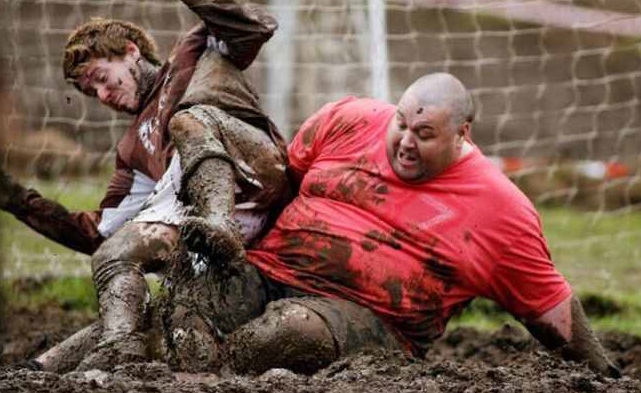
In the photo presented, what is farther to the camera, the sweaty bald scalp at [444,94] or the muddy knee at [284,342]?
Answer: the sweaty bald scalp at [444,94]

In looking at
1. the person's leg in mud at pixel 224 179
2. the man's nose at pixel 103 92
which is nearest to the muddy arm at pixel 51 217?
the man's nose at pixel 103 92

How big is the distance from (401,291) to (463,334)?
2.44m

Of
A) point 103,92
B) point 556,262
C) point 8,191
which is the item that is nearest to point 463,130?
point 103,92

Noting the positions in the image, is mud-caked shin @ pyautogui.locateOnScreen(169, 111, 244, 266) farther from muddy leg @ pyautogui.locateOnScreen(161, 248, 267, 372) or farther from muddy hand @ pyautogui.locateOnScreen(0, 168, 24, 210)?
muddy hand @ pyautogui.locateOnScreen(0, 168, 24, 210)

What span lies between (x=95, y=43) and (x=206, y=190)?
1.12 m

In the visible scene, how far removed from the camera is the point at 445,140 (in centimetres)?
745

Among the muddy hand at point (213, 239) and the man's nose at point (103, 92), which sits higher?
the man's nose at point (103, 92)

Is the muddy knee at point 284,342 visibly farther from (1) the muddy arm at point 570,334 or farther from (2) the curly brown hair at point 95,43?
(2) the curly brown hair at point 95,43

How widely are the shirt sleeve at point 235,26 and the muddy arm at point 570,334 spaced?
4.91ft

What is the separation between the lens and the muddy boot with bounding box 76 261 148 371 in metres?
7.09

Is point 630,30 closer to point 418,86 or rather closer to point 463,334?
point 463,334

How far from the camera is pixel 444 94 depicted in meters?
7.45

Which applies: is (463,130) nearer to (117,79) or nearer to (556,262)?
(117,79)

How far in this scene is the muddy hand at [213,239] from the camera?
6855 mm
